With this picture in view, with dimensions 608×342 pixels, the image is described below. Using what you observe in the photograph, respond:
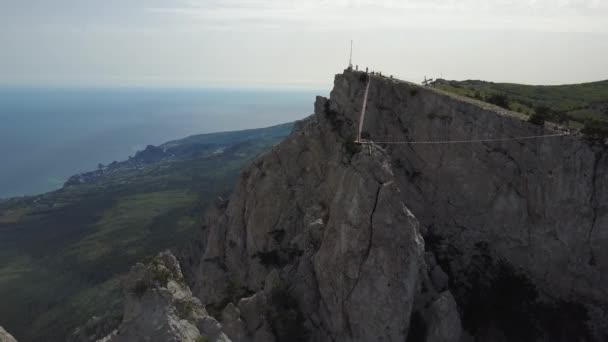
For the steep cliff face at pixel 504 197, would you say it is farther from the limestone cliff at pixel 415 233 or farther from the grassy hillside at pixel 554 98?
the grassy hillside at pixel 554 98

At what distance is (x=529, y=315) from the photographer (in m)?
32.0

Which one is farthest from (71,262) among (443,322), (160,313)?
(443,322)

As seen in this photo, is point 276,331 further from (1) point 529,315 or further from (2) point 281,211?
(1) point 529,315

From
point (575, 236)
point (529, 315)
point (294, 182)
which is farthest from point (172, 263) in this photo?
point (575, 236)

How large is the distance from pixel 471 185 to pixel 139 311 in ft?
89.0

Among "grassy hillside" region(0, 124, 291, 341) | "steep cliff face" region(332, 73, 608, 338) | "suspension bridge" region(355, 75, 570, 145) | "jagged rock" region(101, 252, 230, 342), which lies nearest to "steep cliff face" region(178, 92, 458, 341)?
"suspension bridge" region(355, 75, 570, 145)

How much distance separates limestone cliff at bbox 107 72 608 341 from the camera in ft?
89.9

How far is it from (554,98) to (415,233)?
45.8 m

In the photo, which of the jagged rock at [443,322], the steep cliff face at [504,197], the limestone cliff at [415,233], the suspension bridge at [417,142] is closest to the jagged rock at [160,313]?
the limestone cliff at [415,233]

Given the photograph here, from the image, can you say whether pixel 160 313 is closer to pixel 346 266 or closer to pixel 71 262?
pixel 346 266

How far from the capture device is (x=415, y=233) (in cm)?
2711

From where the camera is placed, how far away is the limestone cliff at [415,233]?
27.4 metres

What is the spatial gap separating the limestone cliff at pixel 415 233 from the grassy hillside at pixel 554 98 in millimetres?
6888

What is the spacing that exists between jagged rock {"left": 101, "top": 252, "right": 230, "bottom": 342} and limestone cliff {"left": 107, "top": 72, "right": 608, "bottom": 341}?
3888 millimetres
